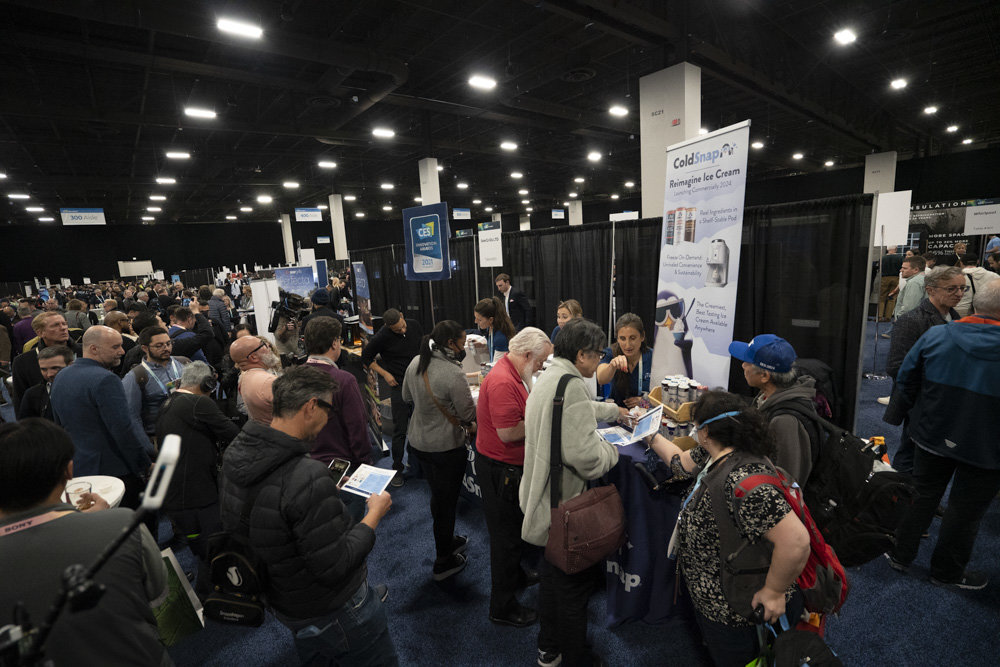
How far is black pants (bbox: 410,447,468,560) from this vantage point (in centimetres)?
269

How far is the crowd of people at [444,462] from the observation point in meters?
1.19

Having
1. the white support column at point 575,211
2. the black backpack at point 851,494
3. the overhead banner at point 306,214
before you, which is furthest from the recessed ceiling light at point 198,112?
the white support column at point 575,211

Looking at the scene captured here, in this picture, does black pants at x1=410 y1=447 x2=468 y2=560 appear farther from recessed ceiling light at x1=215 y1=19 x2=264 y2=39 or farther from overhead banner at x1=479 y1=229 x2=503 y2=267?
recessed ceiling light at x1=215 y1=19 x2=264 y2=39

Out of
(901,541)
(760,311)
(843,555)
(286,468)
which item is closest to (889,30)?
(760,311)

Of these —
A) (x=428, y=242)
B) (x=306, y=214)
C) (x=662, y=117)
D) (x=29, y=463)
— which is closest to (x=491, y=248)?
(x=428, y=242)

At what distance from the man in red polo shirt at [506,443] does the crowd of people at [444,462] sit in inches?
0.4

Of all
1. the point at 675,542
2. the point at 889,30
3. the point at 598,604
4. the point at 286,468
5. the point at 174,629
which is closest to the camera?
the point at 286,468

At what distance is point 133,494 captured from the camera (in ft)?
9.29

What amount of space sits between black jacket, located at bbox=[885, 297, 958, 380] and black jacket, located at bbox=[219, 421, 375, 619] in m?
3.91

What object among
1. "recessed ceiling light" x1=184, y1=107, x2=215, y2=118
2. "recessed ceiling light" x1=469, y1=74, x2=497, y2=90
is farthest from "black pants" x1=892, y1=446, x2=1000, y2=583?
"recessed ceiling light" x1=184, y1=107, x2=215, y2=118

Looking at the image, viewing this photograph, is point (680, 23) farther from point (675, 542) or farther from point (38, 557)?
point (38, 557)

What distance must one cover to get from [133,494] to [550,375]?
110 inches

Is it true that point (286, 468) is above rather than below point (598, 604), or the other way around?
above

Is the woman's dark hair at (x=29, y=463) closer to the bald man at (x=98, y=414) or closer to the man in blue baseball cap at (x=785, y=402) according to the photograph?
the bald man at (x=98, y=414)
